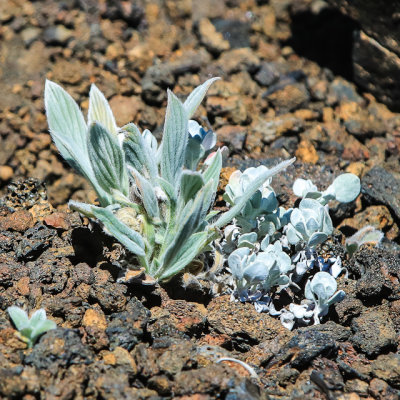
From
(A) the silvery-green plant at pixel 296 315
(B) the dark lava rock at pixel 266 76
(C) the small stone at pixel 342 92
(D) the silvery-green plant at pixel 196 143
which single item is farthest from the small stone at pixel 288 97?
(A) the silvery-green plant at pixel 296 315

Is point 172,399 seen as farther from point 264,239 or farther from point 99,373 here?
point 264,239

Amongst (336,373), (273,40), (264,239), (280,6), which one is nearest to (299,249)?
(264,239)

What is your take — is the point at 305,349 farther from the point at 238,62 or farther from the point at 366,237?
the point at 238,62

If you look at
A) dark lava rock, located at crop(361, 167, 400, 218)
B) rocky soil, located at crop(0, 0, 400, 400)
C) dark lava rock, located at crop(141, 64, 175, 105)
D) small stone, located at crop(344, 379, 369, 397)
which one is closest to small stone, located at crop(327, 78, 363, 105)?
rocky soil, located at crop(0, 0, 400, 400)

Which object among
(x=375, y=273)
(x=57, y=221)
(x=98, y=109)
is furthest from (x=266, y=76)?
(x=57, y=221)

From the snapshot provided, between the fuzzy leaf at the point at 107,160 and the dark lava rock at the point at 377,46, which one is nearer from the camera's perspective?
the fuzzy leaf at the point at 107,160

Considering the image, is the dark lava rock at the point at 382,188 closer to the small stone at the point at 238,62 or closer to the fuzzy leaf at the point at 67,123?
the small stone at the point at 238,62
